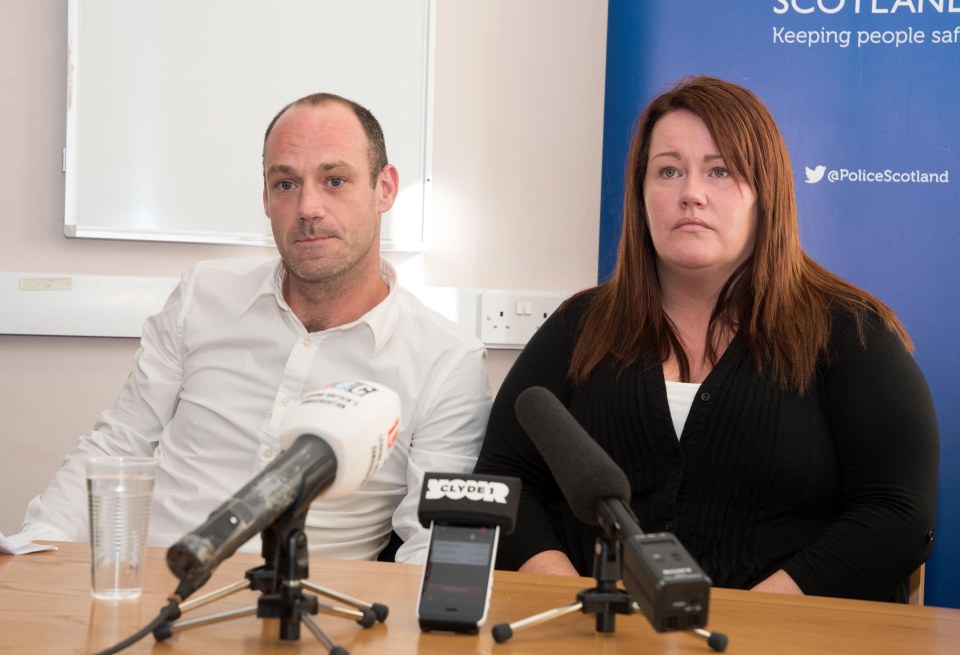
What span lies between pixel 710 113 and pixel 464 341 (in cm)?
68

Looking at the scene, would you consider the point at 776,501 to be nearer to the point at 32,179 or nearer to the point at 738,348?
the point at 738,348

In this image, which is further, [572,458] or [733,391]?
[733,391]

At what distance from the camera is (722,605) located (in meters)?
1.24

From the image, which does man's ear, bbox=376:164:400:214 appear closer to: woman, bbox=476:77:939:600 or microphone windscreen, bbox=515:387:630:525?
woman, bbox=476:77:939:600

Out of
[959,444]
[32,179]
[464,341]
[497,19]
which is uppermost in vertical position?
[497,19]

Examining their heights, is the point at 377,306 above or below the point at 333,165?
below

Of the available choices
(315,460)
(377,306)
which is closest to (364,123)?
(377,306)

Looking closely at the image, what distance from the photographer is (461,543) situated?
113 cm

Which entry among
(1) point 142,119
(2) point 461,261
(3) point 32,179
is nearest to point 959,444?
(2) point 461,261

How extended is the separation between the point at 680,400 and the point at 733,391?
102 mm

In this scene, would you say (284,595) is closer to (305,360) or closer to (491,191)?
(305,360)

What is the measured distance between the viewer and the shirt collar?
81.6 inches

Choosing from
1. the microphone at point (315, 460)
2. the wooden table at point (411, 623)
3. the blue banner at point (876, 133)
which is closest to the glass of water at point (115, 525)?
the wooden table at point (411, 623)

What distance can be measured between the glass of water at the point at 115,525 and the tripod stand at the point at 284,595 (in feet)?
0.45
